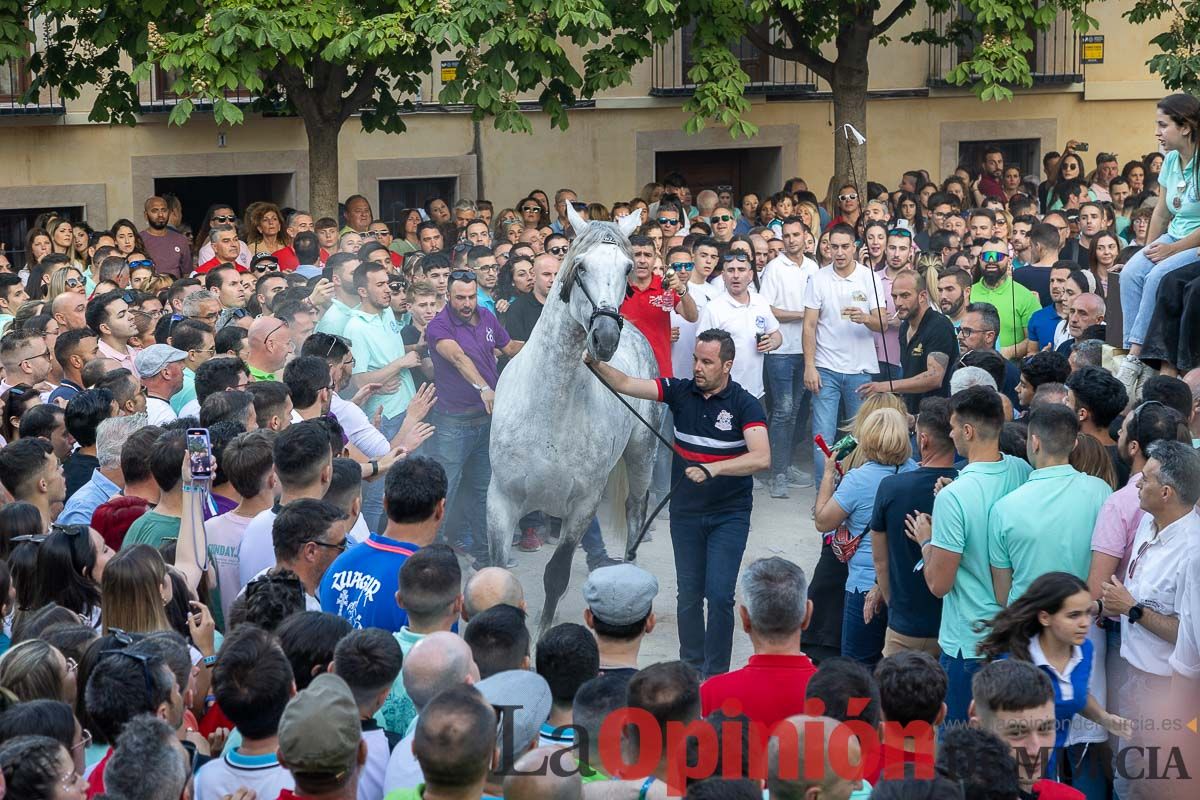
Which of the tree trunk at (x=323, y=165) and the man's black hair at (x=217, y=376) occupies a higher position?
the tree trunk at (x=323, y=165)

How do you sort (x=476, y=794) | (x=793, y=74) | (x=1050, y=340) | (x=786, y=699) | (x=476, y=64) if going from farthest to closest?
(x=793, y=74)
(x=476, y=64)
(x=1050, y=340)
(x=786, y=699)
(x=476, y=794)

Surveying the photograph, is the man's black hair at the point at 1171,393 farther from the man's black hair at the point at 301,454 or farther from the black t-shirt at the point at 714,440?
the man's black hair at the point at 301,454

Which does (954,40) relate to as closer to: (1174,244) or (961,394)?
(1174,244)

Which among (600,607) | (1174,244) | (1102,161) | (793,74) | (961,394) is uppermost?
(793,74)

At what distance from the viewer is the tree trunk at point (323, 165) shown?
48.5 feet

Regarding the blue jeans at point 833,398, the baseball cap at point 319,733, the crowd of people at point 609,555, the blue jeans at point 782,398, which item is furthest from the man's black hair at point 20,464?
the blue jeans at point 782,398

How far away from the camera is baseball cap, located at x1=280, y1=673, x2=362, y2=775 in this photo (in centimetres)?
365

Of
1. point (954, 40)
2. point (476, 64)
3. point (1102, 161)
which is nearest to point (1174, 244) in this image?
point (476, 64)

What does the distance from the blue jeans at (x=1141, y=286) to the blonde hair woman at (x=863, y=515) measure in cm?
156

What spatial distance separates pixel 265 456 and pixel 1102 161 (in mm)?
13264

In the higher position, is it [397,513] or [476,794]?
[397,513]

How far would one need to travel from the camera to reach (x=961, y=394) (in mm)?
5801

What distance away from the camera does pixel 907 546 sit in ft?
19.5

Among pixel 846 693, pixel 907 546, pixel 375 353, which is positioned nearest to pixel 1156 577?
pixel 907 546
